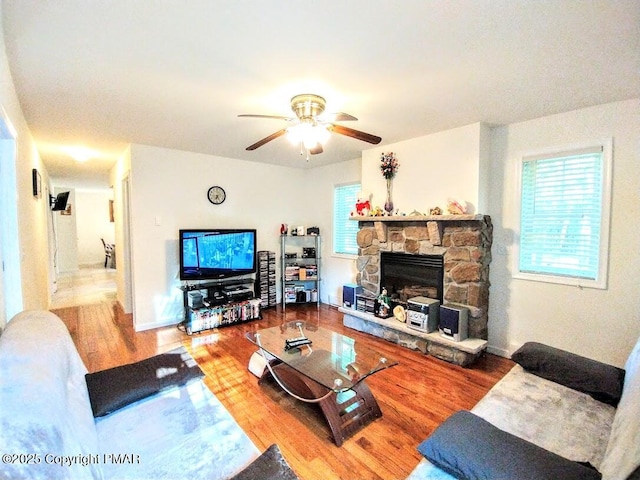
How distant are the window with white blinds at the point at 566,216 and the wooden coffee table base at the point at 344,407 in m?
2.03

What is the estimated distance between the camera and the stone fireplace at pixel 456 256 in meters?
2.89

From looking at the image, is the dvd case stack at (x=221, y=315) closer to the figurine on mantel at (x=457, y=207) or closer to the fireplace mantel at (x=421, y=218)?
the fireplace mantel at (x=421, y=218)

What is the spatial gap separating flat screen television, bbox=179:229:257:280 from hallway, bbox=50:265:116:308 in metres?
2.53

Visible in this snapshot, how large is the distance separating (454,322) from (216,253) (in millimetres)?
3005

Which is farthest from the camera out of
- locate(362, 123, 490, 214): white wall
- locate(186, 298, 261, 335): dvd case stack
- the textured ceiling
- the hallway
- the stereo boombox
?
the hallway

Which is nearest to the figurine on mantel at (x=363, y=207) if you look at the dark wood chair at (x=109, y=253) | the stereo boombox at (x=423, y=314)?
the stereo boombox at (x=423, y=314)

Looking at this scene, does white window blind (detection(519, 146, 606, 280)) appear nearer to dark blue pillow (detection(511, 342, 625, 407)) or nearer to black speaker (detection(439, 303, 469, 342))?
black speaker (detection(439, 303, 469, 342))

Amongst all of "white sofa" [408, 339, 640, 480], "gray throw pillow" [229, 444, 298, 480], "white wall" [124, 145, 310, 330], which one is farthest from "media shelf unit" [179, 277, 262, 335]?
"white sofa" [408, 339, 640, 480]

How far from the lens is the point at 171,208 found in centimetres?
392

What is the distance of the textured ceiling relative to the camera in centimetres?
138

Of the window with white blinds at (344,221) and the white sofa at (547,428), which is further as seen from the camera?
the window with white blinds at (344,221)

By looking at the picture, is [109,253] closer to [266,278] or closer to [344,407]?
[266,278]

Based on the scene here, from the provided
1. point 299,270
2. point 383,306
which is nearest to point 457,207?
point 383,306

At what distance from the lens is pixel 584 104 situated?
2.44 m
